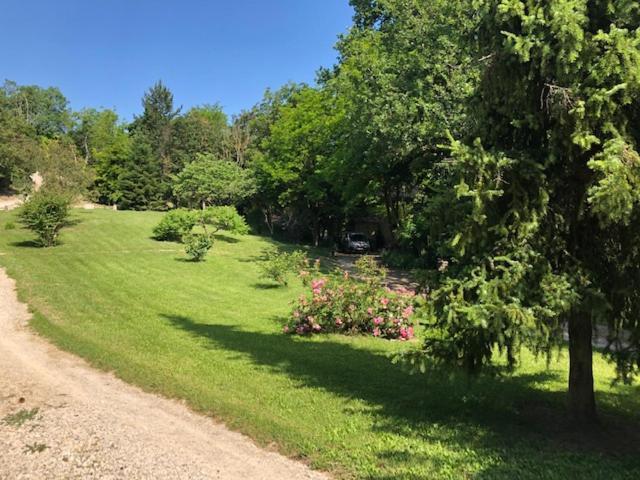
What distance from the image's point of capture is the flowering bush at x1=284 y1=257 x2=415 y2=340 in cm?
1101

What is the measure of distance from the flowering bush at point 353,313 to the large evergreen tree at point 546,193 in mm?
5604

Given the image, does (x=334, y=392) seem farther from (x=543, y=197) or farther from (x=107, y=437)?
(x=543, y=197)

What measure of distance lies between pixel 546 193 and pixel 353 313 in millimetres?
6619

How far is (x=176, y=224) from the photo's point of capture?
96.9 feet

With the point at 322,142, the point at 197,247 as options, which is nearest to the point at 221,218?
the point at 197,247

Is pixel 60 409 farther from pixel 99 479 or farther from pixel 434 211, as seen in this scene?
pixel 434 211

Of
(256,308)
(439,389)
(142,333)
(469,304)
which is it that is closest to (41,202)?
(256,308)

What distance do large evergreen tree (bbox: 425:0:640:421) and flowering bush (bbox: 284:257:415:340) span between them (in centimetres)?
560

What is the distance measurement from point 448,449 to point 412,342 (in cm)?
576

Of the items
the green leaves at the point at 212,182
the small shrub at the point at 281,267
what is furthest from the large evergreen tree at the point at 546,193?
the green leaves at the point at 212,182

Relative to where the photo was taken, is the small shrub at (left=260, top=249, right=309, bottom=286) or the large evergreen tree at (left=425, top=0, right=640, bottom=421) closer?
the large evergreen tree at (left=425, top=0, right=640, bottom=421)

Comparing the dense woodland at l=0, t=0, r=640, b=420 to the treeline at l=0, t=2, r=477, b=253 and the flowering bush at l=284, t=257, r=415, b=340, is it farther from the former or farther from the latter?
the flowering bush at l=284, t=257, r=415, b=340

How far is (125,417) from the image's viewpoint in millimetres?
6059

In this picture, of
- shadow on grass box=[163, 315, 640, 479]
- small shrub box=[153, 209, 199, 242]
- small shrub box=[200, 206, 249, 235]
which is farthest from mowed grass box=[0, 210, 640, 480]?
small shrub box=[200, 206, 249, 235]
